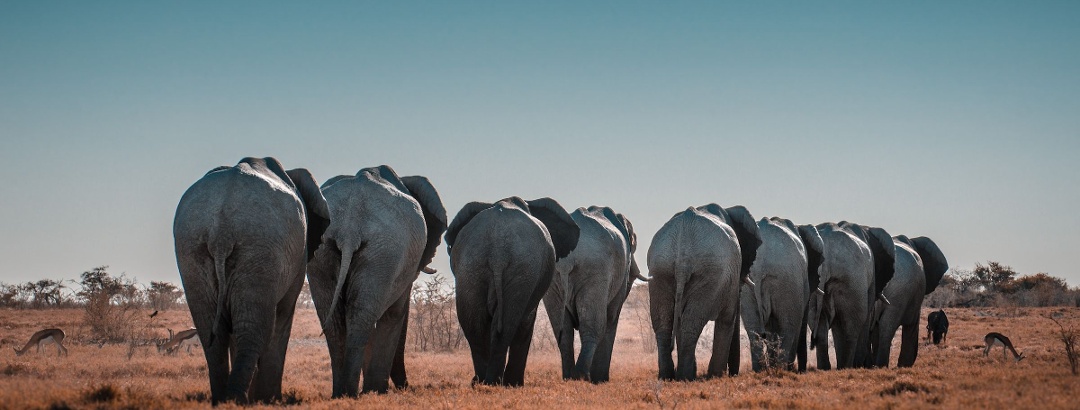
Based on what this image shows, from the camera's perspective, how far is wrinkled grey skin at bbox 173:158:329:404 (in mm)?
8875

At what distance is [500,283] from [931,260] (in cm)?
1604

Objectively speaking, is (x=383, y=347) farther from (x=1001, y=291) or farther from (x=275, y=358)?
(x=1001, y=291)

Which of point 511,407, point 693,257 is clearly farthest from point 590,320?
point 511,407

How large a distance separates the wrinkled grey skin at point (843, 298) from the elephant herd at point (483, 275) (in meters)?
0.03

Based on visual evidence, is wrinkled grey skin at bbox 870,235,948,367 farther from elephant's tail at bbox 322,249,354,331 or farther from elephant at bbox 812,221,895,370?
elephant's tail at bbox 322,249,354,331

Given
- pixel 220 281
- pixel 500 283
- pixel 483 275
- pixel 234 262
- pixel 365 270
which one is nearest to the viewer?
pixel 220 281

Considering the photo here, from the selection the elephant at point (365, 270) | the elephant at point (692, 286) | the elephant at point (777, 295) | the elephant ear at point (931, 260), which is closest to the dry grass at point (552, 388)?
the elephant at point (365, 270)

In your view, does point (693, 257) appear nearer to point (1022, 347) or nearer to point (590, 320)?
point (590, 320)

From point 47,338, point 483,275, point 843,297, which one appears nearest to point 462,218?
point 483,275

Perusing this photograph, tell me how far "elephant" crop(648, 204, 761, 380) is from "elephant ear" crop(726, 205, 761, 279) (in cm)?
60

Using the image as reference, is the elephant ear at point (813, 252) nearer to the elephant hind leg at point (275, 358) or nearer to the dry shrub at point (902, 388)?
the dry shrub at point (902, 388)

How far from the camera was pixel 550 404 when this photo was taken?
386 inches

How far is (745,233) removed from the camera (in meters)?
16.7

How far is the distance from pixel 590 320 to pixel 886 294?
9706 millimetres
